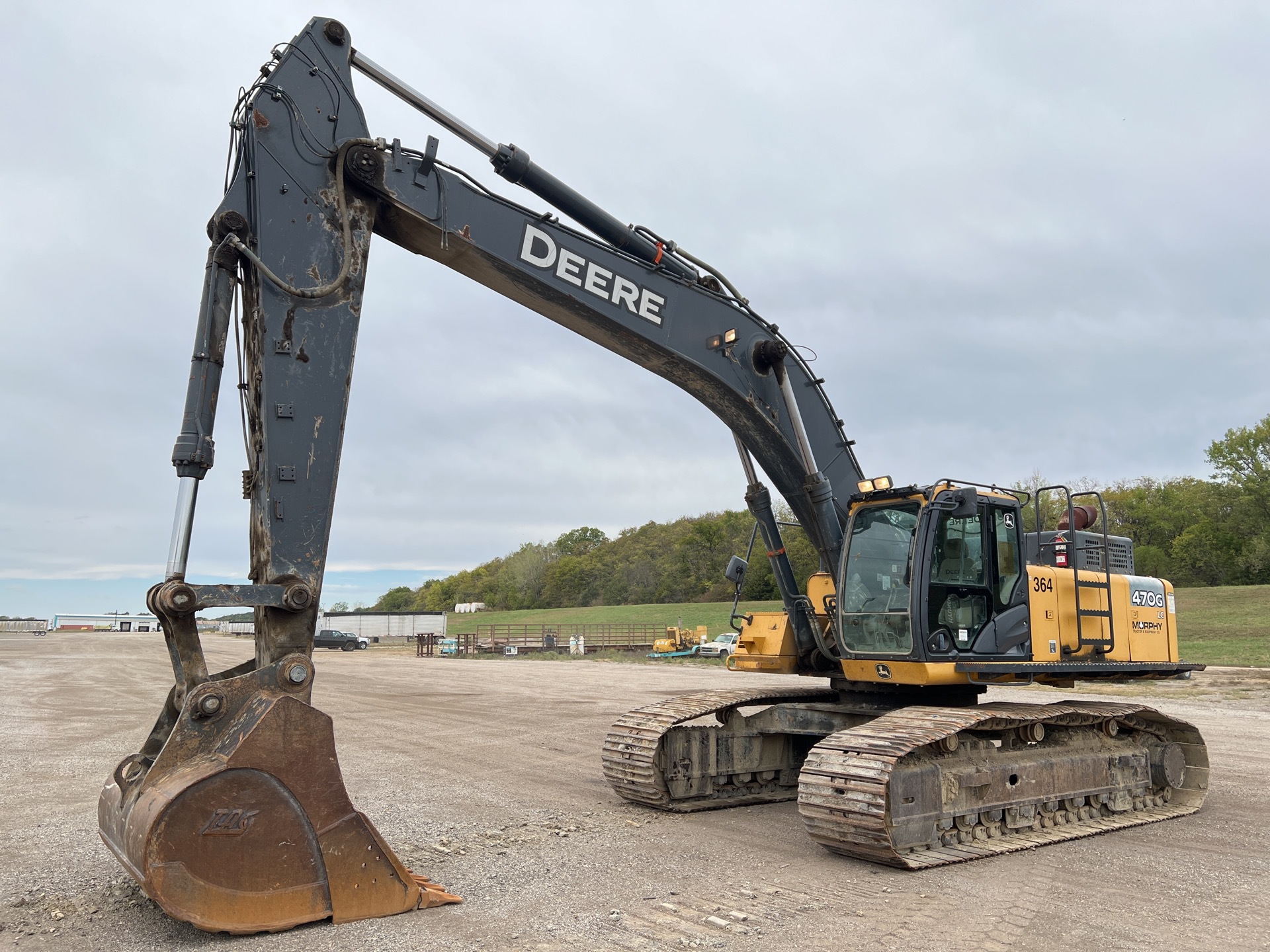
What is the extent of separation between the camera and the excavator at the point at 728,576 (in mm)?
5172

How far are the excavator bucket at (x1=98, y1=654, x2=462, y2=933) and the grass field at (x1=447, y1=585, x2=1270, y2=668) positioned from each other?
457 inches

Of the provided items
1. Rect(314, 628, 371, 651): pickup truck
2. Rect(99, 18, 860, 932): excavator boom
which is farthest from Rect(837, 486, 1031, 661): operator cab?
Rect(314, 628, 371, 651): pickup truck

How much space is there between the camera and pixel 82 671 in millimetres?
32219

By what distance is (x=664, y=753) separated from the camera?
9203 mm

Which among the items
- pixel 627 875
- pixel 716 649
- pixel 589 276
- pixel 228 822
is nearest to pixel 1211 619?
pixel 716 649

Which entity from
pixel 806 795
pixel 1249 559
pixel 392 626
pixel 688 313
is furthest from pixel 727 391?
pixel 392 626

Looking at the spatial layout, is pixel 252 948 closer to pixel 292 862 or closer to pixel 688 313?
pixel 292 862

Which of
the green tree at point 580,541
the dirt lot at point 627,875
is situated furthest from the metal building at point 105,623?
the dirt lot at point 627,875

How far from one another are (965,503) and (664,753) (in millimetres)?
3692

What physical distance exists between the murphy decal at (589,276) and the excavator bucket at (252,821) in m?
3.40

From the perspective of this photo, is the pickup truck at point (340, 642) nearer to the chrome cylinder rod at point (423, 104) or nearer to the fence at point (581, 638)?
the fence at point (581, 638)

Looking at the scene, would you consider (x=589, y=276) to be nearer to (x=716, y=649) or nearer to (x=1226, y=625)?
(x=716, y=649)

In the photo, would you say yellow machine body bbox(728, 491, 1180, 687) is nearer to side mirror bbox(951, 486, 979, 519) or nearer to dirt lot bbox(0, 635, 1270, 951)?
side mirror bbox(951, 486, 979, 519)

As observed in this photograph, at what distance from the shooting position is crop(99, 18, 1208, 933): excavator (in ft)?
17.0
